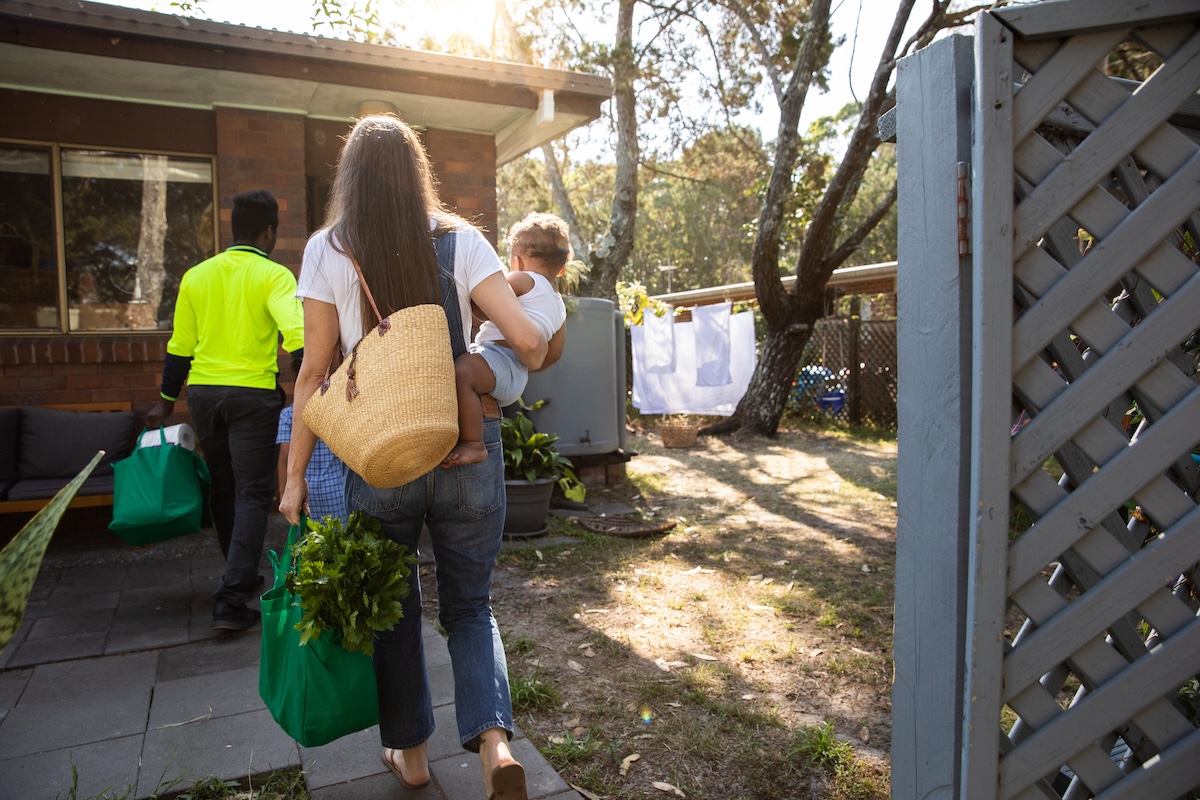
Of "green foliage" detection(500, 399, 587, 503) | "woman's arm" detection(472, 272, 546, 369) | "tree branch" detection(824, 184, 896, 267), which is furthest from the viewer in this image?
"tree branch" detection(824, 184, 896, 267)

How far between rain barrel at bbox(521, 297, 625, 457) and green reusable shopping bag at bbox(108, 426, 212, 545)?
9.27ft

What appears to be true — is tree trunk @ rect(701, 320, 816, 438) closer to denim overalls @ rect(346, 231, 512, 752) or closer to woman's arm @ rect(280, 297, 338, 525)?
denim overalls @ rect(346, 231, 512, 752)

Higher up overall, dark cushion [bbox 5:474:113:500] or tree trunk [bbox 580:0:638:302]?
tree trunk [bbox 580:0:638:302]

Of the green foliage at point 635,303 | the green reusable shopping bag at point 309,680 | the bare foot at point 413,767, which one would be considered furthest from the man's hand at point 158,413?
the green foliage at point 635,303

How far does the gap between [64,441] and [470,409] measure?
444 cm

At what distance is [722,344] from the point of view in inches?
451

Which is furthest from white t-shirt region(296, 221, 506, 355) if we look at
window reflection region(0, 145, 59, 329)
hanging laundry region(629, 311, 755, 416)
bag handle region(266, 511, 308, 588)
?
hanging laundry region(629, 311, 755, 416)

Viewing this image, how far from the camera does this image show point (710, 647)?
3.60m

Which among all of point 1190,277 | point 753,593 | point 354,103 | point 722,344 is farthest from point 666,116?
point 1190,277

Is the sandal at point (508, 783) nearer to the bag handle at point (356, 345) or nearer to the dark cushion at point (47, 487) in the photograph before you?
the bag handle at point (356, 345)

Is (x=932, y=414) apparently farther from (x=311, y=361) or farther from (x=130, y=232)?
(x=130, y=232)

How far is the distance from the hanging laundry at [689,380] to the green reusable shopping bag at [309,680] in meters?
9.47

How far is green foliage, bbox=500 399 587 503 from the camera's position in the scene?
551 centimetres

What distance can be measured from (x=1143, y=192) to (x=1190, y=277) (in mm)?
298
